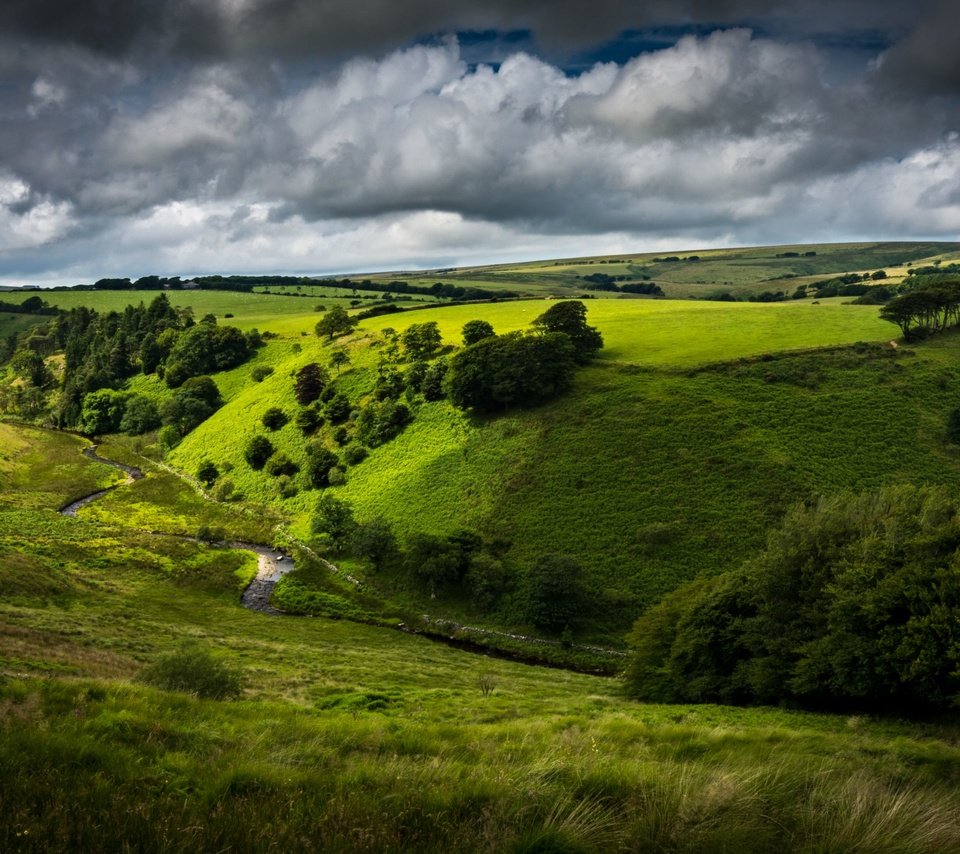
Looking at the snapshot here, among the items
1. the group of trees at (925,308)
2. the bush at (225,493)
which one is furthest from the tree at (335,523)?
the group of trees at (925,308)

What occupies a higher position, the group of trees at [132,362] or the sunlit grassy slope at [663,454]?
the group of trees at [132,362]

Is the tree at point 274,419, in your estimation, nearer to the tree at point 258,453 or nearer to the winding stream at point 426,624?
the tree at point 258,453

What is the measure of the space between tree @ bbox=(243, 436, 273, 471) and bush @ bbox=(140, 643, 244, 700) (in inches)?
2433

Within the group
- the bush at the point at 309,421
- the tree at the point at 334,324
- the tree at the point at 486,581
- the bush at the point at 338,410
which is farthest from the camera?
the tree at the point at 334,324

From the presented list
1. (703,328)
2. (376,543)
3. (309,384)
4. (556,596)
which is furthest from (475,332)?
(556,596)

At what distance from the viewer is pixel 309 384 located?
285 feet

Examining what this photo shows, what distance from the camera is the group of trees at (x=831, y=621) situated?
66.8 feet

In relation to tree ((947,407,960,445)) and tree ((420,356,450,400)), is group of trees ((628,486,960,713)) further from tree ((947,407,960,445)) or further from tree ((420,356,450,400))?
tree ((420,356,450,400))

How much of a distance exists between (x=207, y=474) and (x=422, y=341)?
35.4 meters

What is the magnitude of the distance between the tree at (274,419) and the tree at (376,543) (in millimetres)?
35490

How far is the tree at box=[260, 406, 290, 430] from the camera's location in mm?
83188

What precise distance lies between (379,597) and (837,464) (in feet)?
145

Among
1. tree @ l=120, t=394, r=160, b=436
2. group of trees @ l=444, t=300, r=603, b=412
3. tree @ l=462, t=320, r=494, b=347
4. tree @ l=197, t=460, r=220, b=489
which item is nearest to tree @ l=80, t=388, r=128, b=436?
tree @ l=120, t=394, r=160, b=436

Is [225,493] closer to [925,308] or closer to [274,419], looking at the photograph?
[274,419]
